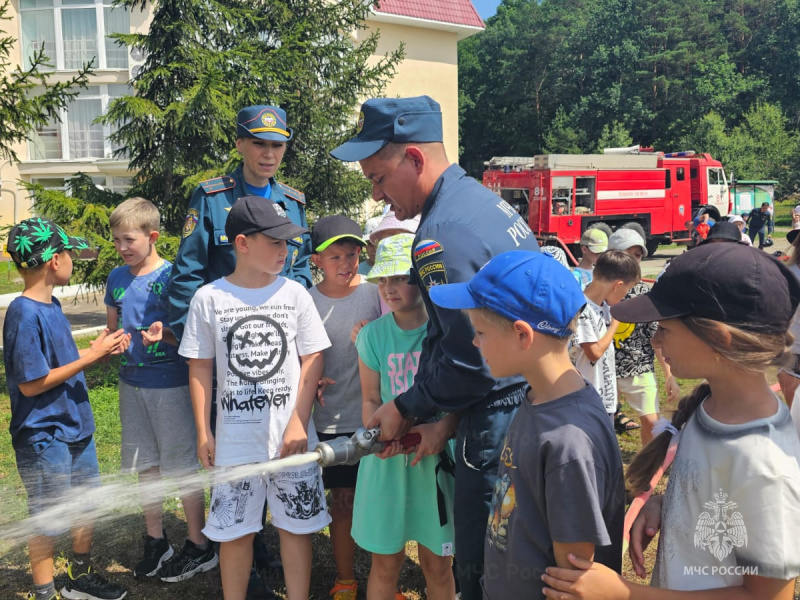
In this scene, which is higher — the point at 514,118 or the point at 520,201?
the point at 514,118

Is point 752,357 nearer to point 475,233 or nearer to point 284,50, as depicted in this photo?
point 475,233

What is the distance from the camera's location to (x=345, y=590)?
3.92 meters

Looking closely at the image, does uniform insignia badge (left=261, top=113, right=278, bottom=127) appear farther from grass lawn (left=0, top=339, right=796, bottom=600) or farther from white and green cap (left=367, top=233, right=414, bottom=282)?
grass lawn (left=0, top=339, right=796, bottom=600)

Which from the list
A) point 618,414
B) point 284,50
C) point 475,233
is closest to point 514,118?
point 284,50

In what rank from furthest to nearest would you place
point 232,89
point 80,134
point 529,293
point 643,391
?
point 80,134
point 232,89
point 643,391
point 529,293

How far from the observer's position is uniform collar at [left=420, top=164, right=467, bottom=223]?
285cm

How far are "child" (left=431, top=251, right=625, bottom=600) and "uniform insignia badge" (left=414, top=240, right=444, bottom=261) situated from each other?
0.31m

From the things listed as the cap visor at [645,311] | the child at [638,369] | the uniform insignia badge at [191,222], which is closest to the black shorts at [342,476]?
the uniform insignia badge at [191,222]

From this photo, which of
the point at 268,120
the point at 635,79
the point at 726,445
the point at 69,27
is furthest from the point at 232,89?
the point at 635,79

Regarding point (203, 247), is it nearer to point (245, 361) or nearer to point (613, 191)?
point (245, 361)

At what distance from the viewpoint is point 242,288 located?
143 inches

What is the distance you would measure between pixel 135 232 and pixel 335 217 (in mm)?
1195

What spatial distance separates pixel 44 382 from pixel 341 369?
1.57 metres

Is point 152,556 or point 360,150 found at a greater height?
point 360,150
